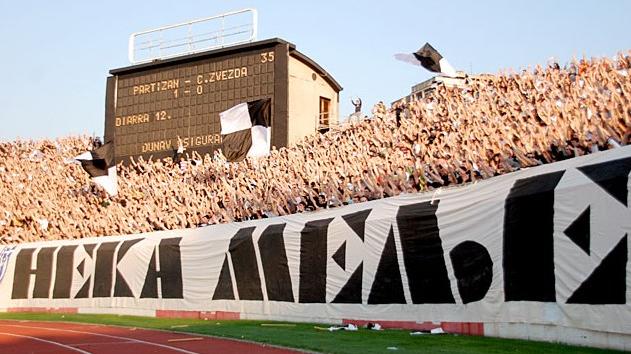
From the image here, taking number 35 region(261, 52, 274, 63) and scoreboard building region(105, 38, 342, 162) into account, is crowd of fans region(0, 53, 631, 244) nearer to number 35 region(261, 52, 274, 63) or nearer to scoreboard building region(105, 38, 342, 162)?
scoreboard building region(105, 38, 342, 162)

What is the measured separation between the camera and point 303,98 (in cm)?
2595

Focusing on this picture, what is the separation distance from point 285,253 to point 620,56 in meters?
8.85

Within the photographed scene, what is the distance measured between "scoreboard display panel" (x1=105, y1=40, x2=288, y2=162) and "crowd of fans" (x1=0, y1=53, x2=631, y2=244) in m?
0.83

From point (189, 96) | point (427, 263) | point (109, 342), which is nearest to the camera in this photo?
point (427, 263)

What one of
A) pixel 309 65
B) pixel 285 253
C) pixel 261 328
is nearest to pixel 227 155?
pixel 309 65

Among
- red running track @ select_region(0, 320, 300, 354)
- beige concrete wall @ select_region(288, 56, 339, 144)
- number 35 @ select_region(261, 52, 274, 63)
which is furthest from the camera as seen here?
beige concrete wall @ select_region(288, 56, 339, 144)

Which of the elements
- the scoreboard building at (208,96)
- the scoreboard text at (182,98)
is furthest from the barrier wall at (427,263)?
the scoreboard building at (208,96)

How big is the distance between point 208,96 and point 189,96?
858 millimetres

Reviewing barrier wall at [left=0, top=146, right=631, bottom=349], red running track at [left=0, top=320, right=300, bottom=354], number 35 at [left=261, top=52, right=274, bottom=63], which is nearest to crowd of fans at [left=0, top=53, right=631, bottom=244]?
barrier wall at [left=0, top=146, right=631, bottom=349]

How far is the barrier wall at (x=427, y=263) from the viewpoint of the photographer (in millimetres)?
10680

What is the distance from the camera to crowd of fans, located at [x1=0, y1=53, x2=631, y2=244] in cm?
1371

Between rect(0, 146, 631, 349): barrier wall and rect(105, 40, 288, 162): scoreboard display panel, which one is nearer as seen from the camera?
rect(0, 146, 631, 349): barrier wall

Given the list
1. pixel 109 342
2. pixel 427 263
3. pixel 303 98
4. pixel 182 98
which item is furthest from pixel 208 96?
pixel 427 263

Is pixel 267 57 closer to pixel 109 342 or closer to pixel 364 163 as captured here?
pixel 364 163
